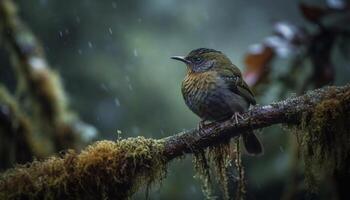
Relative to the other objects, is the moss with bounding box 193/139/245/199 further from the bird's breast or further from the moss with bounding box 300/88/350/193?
the bird's breast

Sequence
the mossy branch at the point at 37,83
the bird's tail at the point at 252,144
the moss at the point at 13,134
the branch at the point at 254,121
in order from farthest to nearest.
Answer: the mossy branch at the point at 37,83 → the moss at the point at 13,134 → the bird's tail at the point at 252,144 → the branch at the point at 254,121

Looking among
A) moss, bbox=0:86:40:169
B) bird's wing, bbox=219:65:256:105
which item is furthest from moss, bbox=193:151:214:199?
moss, bbox=0:86:40:169

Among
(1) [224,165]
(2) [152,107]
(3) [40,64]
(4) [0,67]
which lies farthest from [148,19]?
(1) [224,165]

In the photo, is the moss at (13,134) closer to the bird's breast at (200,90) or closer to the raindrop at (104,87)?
the bird's breast at (200,90)

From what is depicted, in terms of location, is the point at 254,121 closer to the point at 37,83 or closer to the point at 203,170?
the point at 203,170

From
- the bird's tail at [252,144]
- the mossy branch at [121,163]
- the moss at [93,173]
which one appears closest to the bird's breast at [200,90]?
the bird's tail at [252,144]

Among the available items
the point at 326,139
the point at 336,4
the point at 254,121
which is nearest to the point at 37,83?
the point at 254,121
